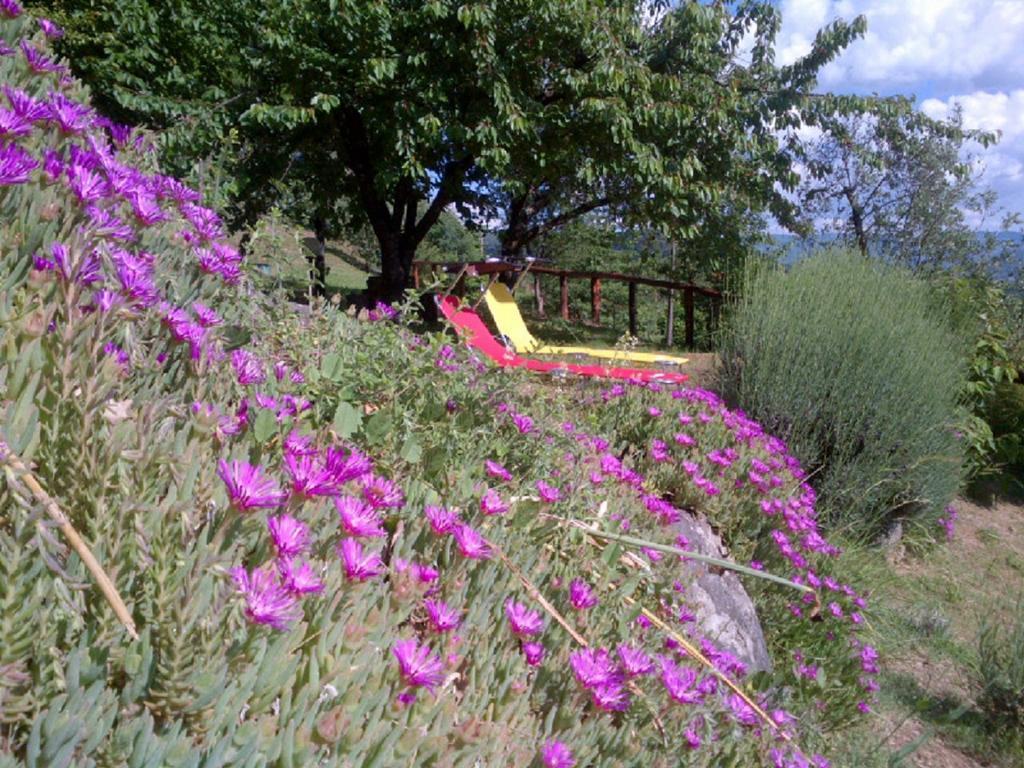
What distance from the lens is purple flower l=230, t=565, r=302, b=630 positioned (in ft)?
2.08

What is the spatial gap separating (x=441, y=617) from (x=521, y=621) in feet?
0.56

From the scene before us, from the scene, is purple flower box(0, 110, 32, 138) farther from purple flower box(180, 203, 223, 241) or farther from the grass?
the grass

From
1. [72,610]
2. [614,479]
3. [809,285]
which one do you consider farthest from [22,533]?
[809,285]

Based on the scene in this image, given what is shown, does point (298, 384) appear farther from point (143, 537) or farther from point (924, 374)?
point (924, 374)

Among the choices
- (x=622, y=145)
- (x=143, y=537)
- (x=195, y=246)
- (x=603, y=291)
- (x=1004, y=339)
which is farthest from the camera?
(x=603, y=291)

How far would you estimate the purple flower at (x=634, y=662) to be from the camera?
3.62ft

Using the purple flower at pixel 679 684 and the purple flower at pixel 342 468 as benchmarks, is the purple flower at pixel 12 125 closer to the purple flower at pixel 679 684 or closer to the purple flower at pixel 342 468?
the purple flower at pixel 342 468

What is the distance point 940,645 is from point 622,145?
6.92 m

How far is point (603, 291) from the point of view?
877 inches

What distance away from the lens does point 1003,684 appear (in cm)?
364

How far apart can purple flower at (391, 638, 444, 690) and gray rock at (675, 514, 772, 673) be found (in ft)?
5.84

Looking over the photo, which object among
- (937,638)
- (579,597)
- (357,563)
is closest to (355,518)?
(357,563)

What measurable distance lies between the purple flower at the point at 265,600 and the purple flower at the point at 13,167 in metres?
0.55

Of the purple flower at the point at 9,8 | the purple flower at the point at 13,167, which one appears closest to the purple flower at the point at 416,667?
the purple flower at the point at 13,167
